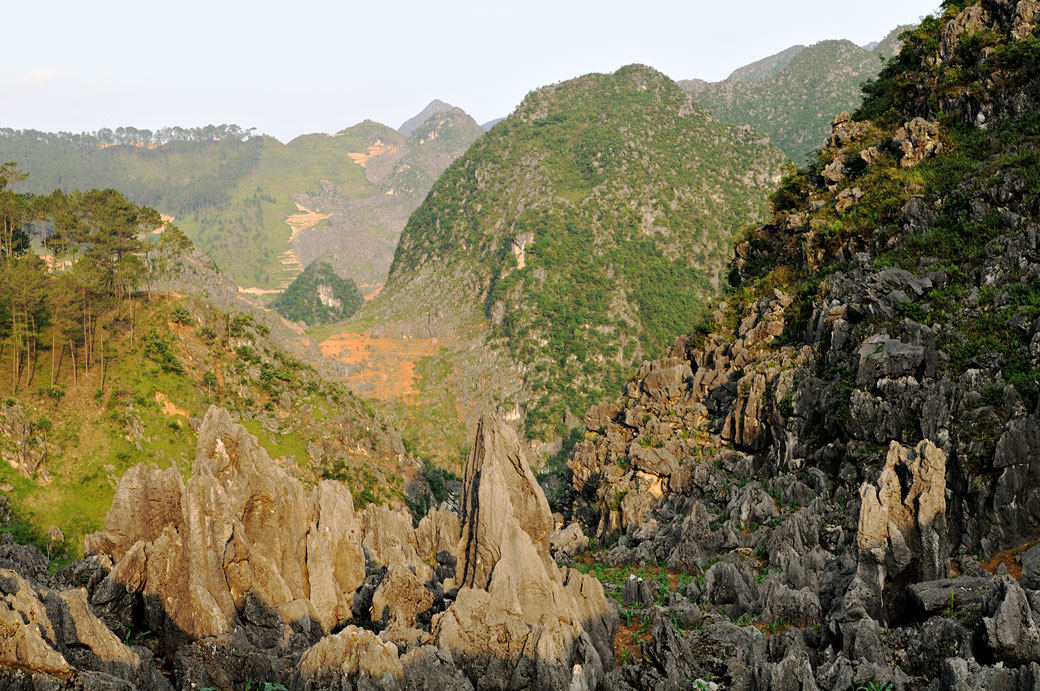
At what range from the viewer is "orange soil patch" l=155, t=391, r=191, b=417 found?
4569 centimetres

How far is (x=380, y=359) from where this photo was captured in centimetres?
10169

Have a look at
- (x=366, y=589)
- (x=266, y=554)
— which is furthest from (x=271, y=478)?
(x=366, y=589)

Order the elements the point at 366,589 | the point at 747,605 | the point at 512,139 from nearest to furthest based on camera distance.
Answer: the point at 747,605
the point at 366,589
the point at 512,139

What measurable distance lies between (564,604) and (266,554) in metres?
6.90

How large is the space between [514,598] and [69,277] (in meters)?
44.0

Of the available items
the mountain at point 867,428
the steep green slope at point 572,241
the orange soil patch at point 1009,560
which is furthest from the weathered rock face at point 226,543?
the steep green slope at point 572,241

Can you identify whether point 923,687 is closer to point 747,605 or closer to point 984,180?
point 747,605

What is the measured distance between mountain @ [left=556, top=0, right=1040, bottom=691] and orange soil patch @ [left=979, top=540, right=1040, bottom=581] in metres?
0.04

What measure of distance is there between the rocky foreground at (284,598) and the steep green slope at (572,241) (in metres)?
68.1

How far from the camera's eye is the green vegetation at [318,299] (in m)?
167

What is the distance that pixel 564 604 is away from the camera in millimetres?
Result: 13148

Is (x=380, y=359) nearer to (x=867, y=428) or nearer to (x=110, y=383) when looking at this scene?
(x=110, y=383)

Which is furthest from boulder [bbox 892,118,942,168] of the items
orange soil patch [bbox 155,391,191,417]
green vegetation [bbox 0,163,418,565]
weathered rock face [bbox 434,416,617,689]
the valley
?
orange soil patch [bbox 155,391,191,417]

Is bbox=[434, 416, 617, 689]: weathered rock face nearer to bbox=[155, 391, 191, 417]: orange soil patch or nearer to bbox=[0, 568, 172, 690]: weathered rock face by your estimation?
bbox=[0, 568, 172, 690]: weathered rock face
